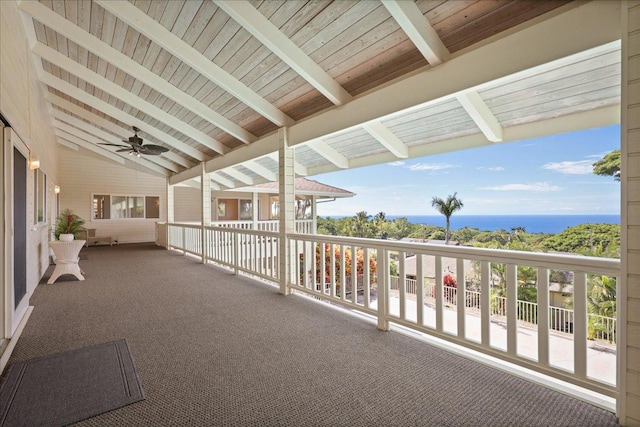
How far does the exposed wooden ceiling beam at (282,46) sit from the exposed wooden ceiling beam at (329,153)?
5.23ft

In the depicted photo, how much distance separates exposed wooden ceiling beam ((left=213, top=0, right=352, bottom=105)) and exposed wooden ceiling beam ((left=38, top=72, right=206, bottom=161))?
166 inches

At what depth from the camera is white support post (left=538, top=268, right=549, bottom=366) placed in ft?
6.54

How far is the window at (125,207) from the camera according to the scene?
11078mm

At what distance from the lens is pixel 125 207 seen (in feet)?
37.9

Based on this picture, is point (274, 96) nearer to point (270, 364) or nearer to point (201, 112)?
point (201, 112)

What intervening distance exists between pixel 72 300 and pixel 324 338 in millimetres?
3560

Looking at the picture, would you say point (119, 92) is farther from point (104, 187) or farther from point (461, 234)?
point (461, 234)

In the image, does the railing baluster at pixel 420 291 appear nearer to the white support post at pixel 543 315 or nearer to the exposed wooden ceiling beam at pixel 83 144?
the white support post at pixel 543 315

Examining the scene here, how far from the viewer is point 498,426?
1.65 metres

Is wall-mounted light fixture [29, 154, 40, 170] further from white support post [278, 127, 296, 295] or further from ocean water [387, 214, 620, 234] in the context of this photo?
ocean water [387, 214, 620, 234]

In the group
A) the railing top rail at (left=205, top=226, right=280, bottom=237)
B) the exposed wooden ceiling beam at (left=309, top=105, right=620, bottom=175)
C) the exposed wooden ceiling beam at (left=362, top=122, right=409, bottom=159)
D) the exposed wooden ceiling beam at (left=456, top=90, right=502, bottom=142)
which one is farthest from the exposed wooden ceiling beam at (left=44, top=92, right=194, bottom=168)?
the exposed wooden ceiling beam at (left=456, top=90, right=502, bottom=142)

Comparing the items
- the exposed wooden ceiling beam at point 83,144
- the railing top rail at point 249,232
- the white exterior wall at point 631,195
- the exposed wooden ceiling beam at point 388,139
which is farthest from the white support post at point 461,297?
the exposed wooden ceiling beam at point 83,144

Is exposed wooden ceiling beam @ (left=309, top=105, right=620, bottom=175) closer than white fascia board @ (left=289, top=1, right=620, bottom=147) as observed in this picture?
No

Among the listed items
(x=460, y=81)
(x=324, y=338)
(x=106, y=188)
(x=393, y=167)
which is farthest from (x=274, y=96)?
(x=393, y=167)
